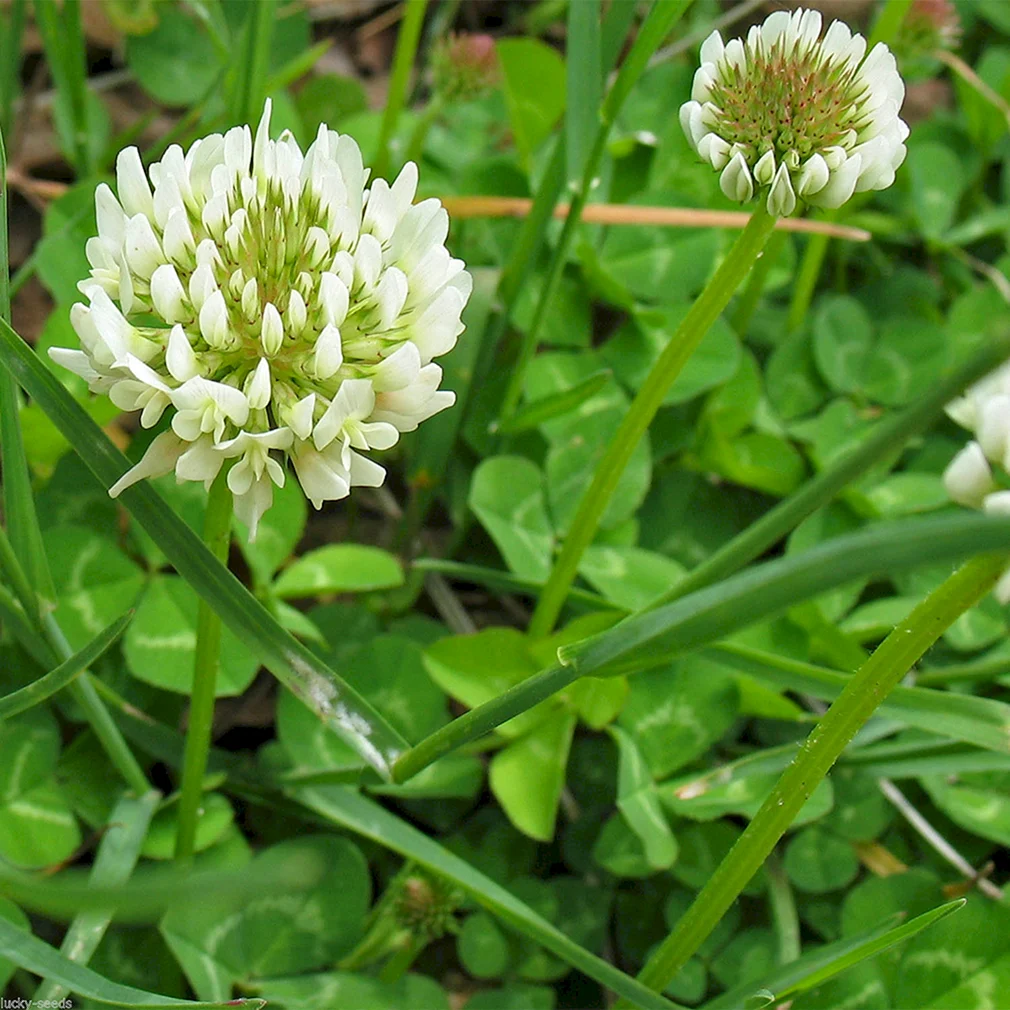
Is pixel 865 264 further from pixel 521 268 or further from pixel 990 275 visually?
pixel 521 268

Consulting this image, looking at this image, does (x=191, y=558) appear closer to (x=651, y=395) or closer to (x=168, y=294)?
(x=168, y=294)

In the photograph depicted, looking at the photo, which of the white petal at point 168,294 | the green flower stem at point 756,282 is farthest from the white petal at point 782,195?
the green flower stem at point 756,282

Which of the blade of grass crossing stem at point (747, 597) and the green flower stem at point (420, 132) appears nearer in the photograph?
the blade of grass crossing stem at point (747, 597)

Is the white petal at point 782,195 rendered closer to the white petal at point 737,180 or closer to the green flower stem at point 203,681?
the white petal at point 737,180

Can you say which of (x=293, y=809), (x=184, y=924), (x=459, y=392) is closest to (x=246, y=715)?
(x=293, y=809)

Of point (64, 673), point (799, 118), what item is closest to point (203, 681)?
point (64, 673)
